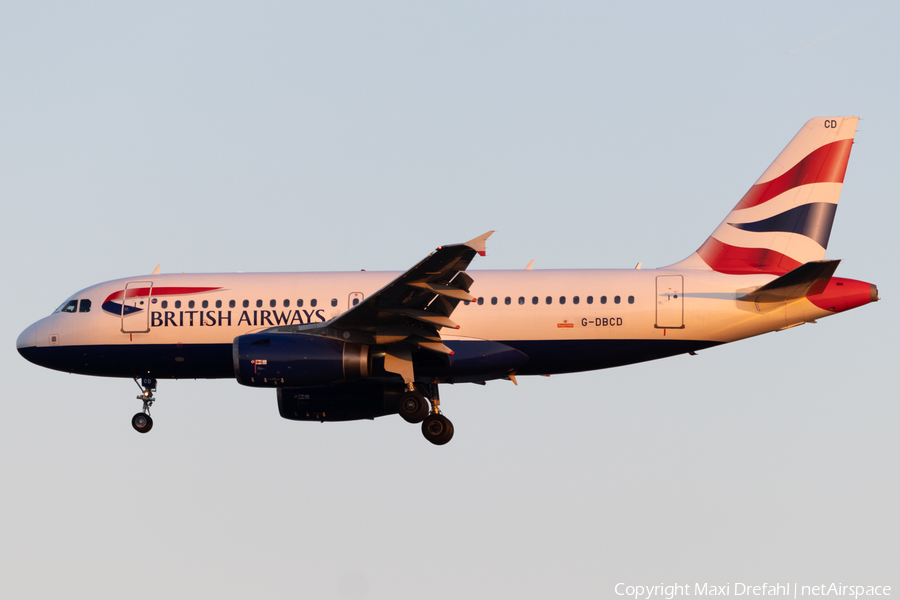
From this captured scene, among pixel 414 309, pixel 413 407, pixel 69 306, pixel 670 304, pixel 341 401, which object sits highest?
pixel 670 304

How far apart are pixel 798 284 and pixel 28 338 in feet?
65.2

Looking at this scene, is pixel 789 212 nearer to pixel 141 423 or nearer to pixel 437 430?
pixel 437 430

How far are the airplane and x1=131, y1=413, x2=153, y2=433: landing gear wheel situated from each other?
37 mm

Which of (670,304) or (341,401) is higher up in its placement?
(670,304)

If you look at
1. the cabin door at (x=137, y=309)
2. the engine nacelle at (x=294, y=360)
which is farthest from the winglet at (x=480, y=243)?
the cabin door at (x=137, y=309)

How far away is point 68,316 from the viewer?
31328mm

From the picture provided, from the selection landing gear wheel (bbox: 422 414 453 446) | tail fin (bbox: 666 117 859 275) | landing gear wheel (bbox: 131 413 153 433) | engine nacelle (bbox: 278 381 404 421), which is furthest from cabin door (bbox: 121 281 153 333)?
tail fin (bbox: 666 117 859 275)

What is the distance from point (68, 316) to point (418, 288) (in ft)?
35.3

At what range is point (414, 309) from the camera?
27141mm

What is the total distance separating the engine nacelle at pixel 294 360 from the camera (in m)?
26.9

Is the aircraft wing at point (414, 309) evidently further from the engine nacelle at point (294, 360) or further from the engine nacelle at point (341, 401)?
the engine nacelle at point (341, 401)

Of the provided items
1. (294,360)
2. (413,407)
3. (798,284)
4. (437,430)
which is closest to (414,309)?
(294,360)

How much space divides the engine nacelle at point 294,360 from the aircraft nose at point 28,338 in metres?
7.36

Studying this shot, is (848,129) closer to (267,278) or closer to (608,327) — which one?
(608,327)
